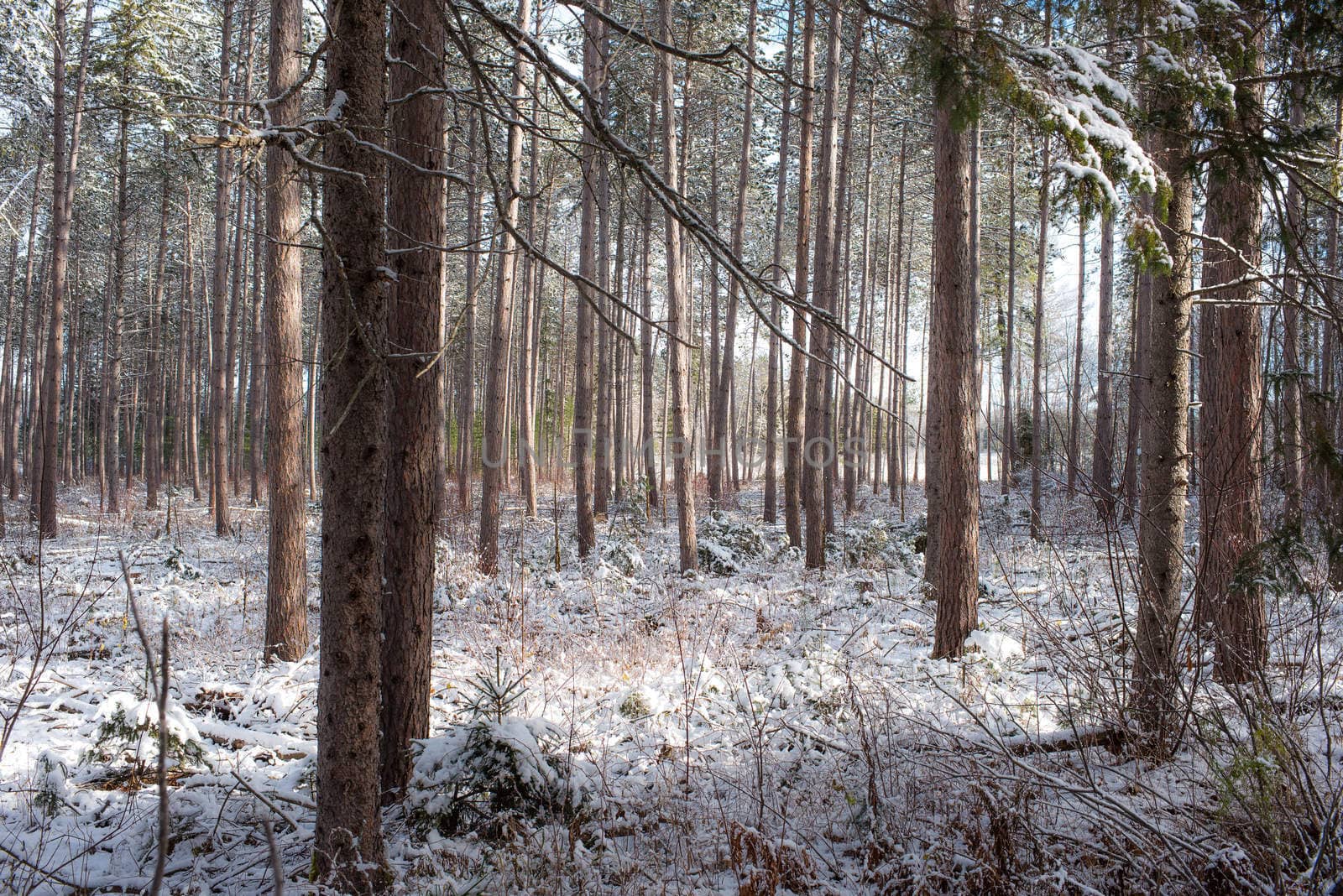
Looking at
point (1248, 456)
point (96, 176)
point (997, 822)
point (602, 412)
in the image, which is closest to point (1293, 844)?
point (997, 822)

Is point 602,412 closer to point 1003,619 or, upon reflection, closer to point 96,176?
point 1003,619

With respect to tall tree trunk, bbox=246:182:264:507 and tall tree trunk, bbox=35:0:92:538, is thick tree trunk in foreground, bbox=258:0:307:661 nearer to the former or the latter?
tall tree trunk, bbox=35:0:92:538

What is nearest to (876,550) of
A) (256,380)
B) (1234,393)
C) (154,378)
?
(1234,393)

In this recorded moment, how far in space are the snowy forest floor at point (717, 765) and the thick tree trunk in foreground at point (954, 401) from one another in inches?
18.1

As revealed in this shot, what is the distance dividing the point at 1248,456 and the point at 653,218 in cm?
1737

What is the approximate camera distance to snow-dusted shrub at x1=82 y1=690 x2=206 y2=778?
11.6 ft

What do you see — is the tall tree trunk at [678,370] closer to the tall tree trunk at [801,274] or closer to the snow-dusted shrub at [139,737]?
the tall tree trunk at [801,274]

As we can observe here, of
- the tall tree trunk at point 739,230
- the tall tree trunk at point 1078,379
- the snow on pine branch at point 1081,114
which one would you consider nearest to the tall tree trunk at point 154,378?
the tall tree trunk at point 739,230

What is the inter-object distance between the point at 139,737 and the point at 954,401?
17.8 feet

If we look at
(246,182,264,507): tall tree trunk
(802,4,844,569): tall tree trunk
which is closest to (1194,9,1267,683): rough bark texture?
(802,4,844,569): tall tree trunk

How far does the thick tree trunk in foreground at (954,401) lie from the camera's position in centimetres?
541

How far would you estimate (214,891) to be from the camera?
2803 mm

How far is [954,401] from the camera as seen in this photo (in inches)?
217

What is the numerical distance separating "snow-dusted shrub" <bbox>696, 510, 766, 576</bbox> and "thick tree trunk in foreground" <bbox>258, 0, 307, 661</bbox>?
196 inches
